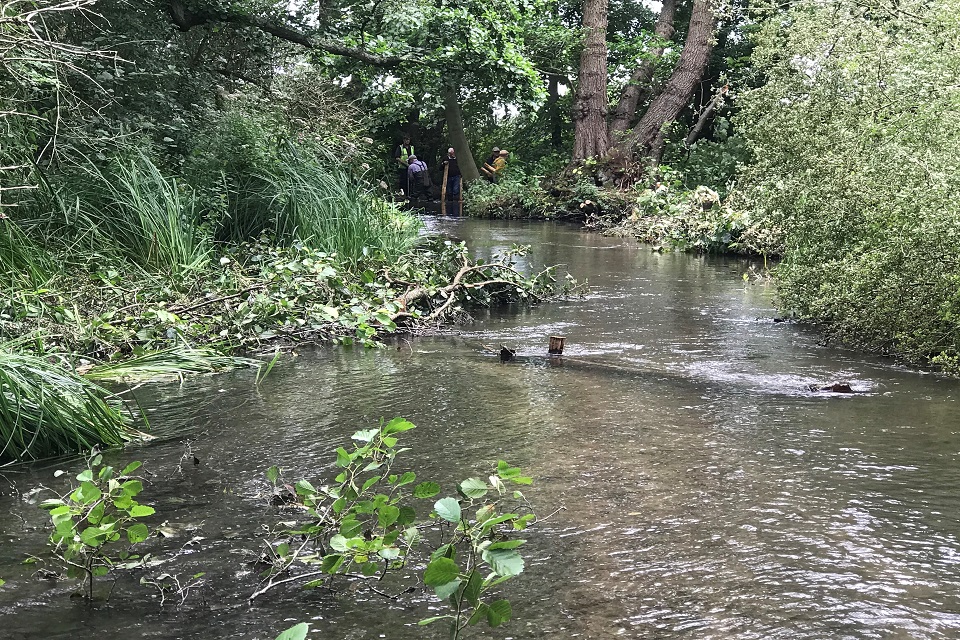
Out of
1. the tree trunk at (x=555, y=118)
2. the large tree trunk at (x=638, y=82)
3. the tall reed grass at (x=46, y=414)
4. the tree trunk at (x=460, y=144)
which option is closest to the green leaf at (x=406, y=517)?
the tall reed grass at (x=46, y=414)

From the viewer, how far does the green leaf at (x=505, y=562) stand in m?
1.97

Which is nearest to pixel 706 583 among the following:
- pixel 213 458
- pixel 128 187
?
pixel 213 458

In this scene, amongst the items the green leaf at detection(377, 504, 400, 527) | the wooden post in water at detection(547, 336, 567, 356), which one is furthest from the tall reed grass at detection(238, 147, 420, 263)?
the green leaf at detection(377, 504, 400, 527)

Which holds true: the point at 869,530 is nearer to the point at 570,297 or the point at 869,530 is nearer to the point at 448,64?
the point at 570,297

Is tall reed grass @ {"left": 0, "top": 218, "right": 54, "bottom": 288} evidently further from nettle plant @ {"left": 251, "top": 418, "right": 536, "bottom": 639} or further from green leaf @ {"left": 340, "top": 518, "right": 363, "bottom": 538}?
green leaf @ {"left": 340, "top": 518, "right": 363, "bottom": 538}

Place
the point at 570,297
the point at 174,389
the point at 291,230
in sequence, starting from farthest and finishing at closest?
the point at 570,297 → the point at 291,230 → the point at 174,389

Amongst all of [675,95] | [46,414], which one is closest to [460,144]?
[675,95]

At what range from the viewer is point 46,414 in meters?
3.67

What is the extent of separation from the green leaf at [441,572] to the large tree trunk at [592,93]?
1940cm

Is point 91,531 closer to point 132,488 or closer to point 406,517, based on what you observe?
point 132,488

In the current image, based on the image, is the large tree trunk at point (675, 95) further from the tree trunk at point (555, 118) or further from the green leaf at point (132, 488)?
the green leaf at point (132, 488)

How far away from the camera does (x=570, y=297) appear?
29.0ft

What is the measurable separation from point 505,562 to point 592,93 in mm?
19664

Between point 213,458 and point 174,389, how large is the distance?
1.37 m
